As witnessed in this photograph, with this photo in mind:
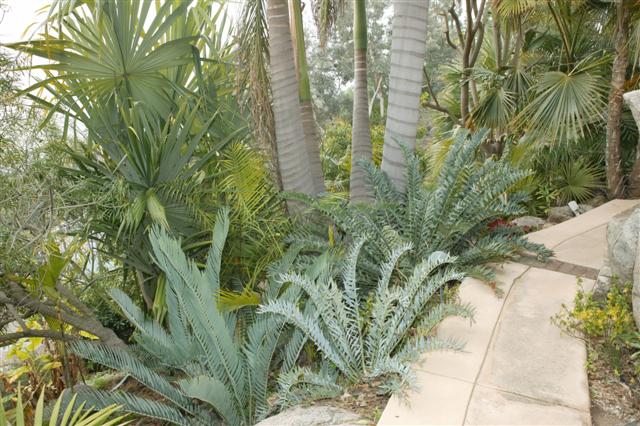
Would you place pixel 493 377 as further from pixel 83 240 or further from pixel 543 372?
pixel 83 240

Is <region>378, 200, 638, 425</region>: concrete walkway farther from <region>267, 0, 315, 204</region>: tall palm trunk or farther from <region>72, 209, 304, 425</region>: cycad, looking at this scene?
<region>267, 0, 315, 204</region>: tall palm trunk

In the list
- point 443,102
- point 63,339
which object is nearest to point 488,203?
point 63,339

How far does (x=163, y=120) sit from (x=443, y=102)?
19.1ft

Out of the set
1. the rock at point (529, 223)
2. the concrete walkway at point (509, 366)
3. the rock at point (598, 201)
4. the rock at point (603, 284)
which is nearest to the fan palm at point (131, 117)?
the concrete walkway at point (509, 366)

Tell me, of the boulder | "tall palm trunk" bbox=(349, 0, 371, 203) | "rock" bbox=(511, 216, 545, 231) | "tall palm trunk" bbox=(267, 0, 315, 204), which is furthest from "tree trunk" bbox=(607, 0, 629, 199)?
"tall palm trunk" bbox=(267, 0, 315, 204)

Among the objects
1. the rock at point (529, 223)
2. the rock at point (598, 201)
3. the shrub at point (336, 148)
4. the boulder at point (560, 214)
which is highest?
the shrub at point (336, 148)

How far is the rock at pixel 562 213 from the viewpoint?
6113 mm

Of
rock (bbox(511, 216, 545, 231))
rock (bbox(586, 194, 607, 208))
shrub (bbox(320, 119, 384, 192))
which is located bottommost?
rock (bbox(511, 216, 545, 231))

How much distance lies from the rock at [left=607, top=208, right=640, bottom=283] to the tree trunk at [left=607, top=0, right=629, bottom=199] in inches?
113

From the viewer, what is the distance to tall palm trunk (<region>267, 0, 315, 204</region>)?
4637 millimetres

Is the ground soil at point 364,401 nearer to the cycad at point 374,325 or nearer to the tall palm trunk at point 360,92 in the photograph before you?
the cycad at point 374,325

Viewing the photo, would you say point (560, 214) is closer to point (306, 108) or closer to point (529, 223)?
point (529, 223)

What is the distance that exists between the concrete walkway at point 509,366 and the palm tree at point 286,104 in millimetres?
1952

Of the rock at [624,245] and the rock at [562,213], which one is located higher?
the rock at [624,245]
